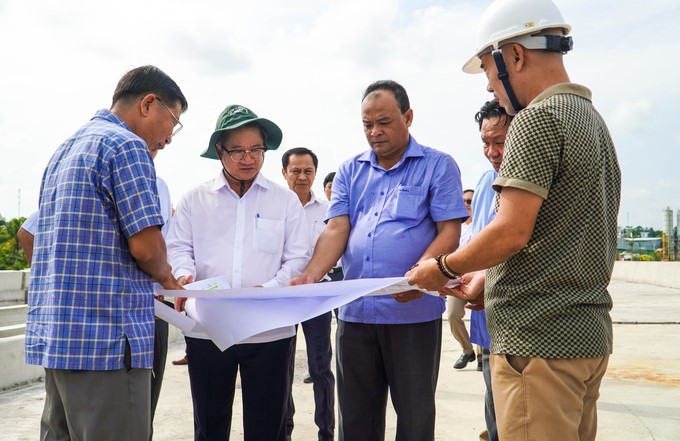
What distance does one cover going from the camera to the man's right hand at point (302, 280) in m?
3.18

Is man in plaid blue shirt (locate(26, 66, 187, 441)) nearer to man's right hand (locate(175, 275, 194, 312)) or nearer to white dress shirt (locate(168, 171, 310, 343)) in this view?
man's right hand (locate(175, 275, 194, 312))

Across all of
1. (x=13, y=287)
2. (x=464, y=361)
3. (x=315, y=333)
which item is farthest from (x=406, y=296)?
(x=13, y=287)

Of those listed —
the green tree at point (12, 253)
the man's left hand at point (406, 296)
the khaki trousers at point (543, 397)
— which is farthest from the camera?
the green tree at point (12, 253)

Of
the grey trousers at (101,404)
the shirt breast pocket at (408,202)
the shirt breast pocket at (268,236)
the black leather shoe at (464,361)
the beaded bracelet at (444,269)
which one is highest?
the shirt breast pocket at (408,202)

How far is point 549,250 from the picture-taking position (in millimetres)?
1970

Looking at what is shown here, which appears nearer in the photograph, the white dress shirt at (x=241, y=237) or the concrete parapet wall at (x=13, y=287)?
the white dress shirt at (x=241, y=237)

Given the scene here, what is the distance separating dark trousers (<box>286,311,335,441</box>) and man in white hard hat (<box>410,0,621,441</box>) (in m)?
2.46

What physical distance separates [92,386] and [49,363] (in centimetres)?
17

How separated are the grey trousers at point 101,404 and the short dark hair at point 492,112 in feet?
7.59

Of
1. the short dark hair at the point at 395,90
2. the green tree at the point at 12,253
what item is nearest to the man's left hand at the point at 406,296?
the short dark hair at the point at 395,90

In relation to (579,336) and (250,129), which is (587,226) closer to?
(579,336)

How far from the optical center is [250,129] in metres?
3.28

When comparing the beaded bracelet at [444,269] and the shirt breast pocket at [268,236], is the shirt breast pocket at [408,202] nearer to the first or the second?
the shirt breast pocket at [268,236]

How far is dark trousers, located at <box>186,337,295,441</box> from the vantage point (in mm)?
3146
